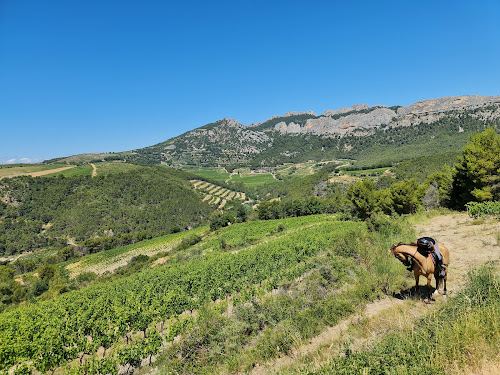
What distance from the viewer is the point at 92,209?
120 m

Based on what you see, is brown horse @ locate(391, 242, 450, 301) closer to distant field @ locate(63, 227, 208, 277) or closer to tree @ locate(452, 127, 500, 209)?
tree @ locate(452, 127, 500, 209)

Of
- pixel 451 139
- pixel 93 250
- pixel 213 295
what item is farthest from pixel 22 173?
pixel 451 139

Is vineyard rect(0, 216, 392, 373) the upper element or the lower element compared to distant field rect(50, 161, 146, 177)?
lower

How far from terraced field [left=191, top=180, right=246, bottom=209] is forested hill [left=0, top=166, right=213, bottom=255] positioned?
7872 mm

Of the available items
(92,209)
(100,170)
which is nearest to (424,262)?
(92,209)

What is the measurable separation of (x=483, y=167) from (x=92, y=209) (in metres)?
145

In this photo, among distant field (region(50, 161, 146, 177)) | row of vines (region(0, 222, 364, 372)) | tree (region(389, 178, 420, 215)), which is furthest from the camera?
distant field (region(50, 161, 146, 177))

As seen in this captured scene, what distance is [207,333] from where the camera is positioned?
635cm

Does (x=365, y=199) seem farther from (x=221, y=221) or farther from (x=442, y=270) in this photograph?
(x=221, y=221)

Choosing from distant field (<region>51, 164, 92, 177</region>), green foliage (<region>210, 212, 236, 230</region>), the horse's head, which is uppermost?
distant field (<region>51, 164, 92, 177</region>)

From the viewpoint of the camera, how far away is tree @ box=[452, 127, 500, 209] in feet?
75.6

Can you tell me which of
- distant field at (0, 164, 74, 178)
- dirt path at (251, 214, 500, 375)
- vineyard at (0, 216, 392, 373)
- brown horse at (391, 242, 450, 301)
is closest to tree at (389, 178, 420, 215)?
vineyard at (0, 216, 392, 373)

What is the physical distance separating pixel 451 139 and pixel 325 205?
134 m

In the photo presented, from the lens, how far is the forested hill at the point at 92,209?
10425 cm
